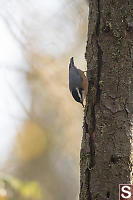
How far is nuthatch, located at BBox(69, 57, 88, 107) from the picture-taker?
7.05 feet

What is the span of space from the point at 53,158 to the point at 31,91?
1103 millimetres

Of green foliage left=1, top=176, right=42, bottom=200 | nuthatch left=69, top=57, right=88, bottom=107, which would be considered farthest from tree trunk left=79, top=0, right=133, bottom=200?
green foliage left=1, top=176, right=42, bottom=200

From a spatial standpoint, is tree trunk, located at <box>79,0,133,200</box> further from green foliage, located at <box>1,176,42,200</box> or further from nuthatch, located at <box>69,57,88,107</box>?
green foliage, located at <box>1,176,42,200</box>

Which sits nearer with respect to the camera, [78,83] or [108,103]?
[108,103]

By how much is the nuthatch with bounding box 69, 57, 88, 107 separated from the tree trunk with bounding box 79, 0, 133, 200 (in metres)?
0.06

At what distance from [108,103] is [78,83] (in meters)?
0.29

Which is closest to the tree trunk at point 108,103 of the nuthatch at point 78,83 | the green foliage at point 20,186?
the nuthatch at point 78,83

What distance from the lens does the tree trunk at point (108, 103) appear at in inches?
76.6

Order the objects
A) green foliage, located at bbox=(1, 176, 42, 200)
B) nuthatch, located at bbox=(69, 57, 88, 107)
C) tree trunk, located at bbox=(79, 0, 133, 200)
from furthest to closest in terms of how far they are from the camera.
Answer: green foliage, located at bbox=(1, 176, 42, 200)
nuthatch, located at bbox=(69, 57, 88, 107)
tree trunk, located at bbox=(79, 0, 133, 200)

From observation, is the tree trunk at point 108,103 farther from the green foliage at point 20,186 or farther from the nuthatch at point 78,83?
the green foliage at point 20,186

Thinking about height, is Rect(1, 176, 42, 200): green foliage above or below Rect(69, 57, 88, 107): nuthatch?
below

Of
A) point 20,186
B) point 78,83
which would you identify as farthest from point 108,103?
point 20,186

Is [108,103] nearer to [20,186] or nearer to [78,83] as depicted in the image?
[78,83]

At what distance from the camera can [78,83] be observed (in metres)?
2.25
